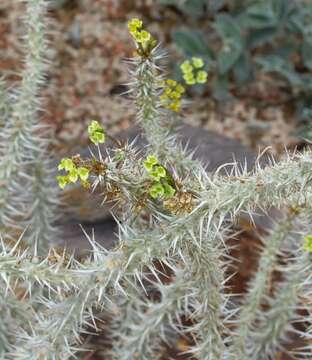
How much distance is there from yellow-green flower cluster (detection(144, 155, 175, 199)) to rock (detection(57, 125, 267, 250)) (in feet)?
3.91

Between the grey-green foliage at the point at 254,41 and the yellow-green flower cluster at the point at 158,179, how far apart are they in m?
1.92

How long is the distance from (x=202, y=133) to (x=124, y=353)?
3.66 feet

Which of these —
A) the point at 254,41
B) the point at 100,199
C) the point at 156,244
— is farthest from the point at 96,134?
the point at 254,41

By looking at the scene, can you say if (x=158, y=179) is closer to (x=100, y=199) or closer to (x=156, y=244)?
(x=156, y=244)

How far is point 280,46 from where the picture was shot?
130 inches

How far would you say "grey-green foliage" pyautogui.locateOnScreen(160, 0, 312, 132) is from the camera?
3.16m

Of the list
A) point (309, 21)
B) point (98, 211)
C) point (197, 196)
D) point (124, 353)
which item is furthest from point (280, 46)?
point (197, 196)

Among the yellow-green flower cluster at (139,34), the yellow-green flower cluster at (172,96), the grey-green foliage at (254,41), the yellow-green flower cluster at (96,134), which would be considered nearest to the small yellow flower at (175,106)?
the yellow-green flower cluster at (172,96)

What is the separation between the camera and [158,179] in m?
1.25

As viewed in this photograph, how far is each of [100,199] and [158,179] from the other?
1.38m

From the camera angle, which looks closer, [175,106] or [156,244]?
[156,244]

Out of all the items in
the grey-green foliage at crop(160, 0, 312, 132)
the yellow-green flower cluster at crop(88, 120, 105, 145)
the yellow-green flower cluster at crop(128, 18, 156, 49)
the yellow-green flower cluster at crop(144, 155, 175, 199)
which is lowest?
the grey-green foliage at crop(160, 0, 312, 132)

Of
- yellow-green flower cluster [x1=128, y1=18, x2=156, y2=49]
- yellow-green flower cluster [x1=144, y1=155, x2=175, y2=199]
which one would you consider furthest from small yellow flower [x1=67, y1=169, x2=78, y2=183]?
yellow-green flower cluster [x1=128, y1=18, x2=156, y2=49]

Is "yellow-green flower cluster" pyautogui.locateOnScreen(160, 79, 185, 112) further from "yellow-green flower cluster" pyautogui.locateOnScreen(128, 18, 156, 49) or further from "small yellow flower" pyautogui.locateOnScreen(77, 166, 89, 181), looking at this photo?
→ "small yellow flower" pyautogui.locateOnScreen(77, 166, 89, 181)
